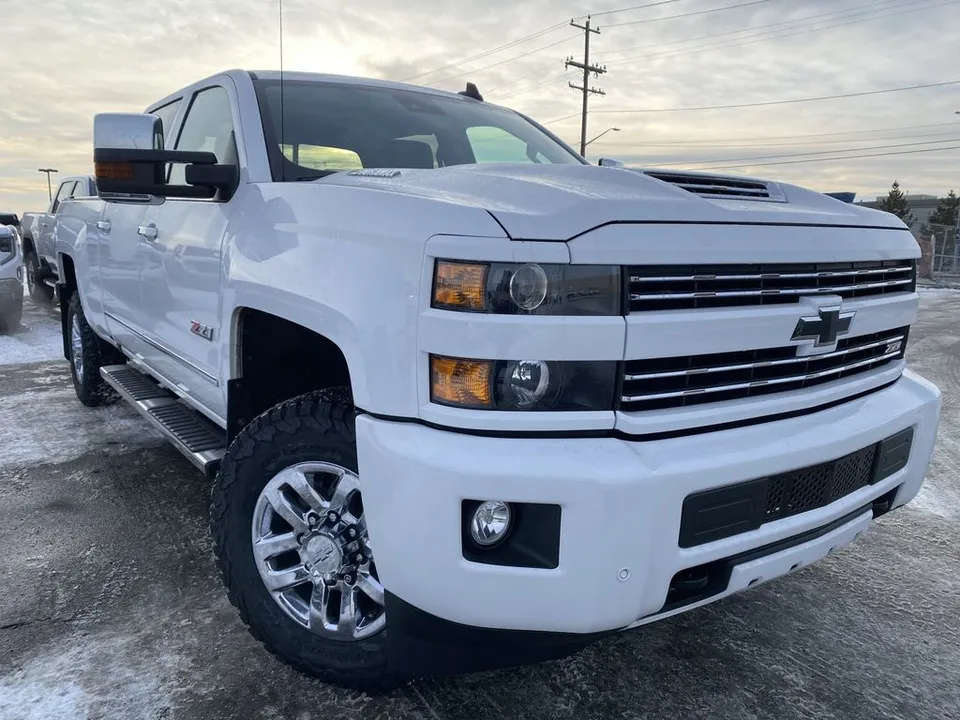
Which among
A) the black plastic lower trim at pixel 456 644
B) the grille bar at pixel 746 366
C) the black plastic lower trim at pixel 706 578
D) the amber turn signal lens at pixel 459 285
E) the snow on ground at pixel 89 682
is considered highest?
the amber turn signal lens at pixel 459 285

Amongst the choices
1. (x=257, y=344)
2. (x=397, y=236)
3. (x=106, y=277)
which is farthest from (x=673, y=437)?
(x=106, y=277)

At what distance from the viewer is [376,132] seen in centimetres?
312

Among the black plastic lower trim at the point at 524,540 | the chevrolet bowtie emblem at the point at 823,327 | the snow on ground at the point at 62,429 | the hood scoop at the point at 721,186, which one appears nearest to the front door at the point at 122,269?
the snow on ground at the point at 62,429

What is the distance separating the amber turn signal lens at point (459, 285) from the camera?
1.72 meters

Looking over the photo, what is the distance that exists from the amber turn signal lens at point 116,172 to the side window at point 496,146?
1.45 meters

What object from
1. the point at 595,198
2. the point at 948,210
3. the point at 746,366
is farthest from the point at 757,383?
the point at 948,210

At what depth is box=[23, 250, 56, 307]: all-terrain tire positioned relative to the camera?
488 inches

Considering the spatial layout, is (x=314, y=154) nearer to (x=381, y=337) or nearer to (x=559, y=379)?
Result: (x=381, y=337)

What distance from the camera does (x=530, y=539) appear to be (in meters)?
1.73

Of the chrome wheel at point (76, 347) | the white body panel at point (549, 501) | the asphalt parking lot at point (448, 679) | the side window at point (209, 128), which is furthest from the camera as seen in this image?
the chrome wheel at point (76, 347)

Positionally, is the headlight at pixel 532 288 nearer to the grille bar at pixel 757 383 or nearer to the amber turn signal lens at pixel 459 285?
the amber turn signal lens at pixel 459 285

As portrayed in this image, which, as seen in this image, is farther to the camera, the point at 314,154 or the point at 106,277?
the point at 106,277

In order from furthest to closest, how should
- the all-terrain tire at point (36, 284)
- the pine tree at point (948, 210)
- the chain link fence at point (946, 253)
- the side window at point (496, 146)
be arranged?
1. the pine tree at point (948, 210)
2. the chain link fence at point (946, 253)
3. the all-terrain tire at point (36, 284)
4. the side window at point (496, 146)

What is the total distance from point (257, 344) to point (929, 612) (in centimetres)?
270
